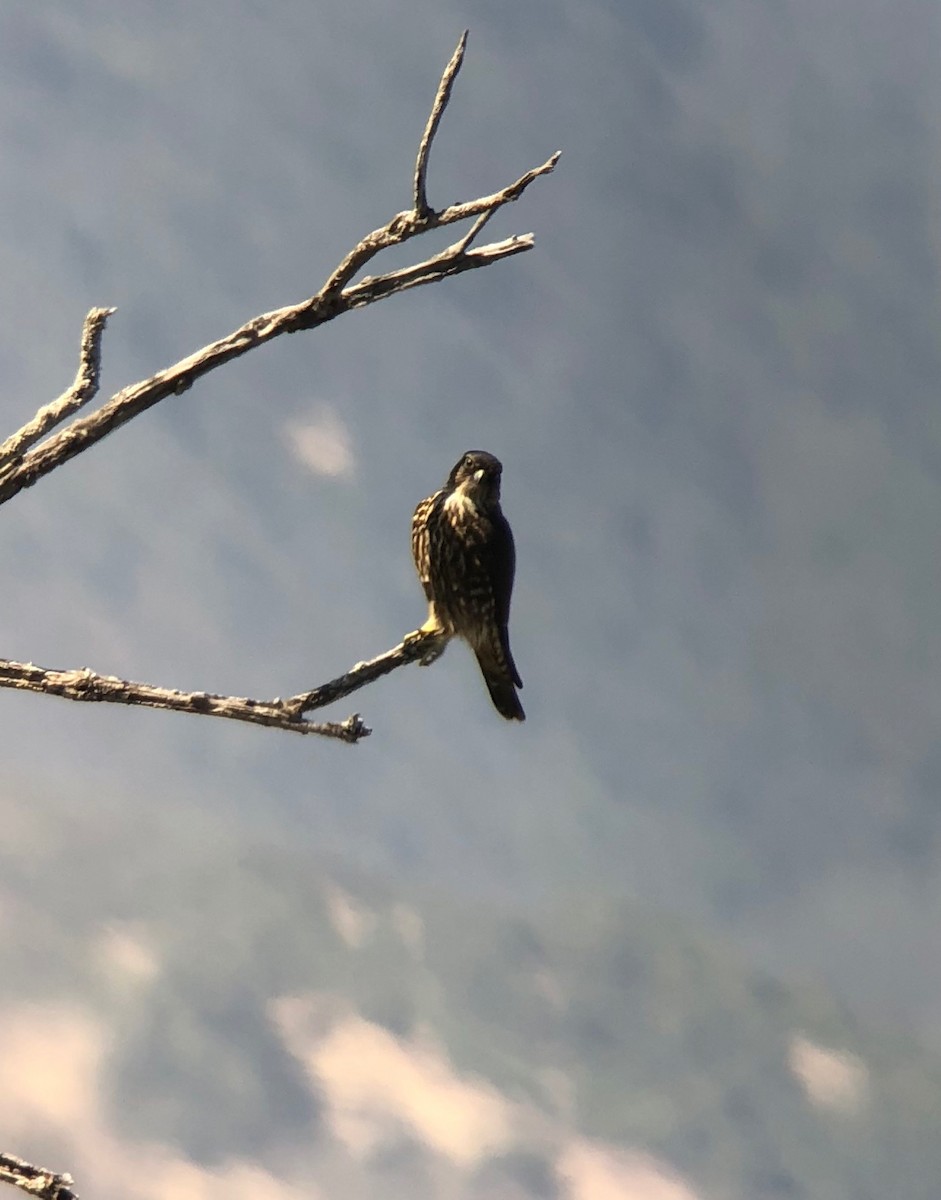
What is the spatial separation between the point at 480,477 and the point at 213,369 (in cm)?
303

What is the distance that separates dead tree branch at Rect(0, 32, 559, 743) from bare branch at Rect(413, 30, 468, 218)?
1cm

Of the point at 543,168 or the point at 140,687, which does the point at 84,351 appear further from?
the point at 543,168

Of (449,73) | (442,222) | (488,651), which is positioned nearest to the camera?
(449,73)

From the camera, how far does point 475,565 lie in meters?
7.90

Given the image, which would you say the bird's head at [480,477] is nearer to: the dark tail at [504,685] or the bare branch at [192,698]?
the dark tail at [504,685]

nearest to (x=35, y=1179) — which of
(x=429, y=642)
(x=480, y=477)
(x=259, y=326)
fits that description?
(x=429, y=642)

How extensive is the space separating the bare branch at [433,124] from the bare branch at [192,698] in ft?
7.05

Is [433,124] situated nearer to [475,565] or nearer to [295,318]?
[295,318]

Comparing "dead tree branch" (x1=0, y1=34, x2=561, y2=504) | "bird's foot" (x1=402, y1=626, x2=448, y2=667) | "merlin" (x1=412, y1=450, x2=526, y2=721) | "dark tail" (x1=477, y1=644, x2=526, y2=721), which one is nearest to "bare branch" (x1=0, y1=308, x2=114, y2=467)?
"dead tree branch" (x1=0, y1=34, x2=561, y2=504)

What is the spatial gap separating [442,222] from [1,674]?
2840mm

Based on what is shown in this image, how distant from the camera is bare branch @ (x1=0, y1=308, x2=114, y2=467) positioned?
17.6 ft

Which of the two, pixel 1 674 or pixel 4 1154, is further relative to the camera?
pixel 1 674

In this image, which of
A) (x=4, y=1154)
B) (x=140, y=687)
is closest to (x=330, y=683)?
(x=140, y=687)

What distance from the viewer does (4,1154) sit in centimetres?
480
